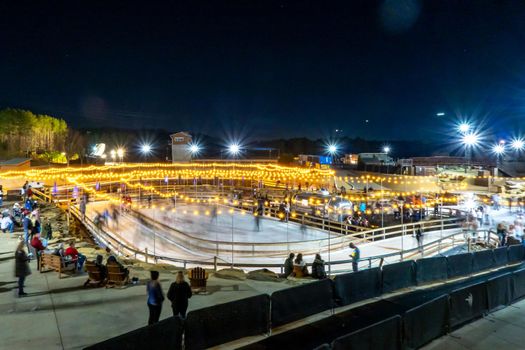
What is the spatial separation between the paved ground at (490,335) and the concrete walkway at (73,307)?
4.44 m

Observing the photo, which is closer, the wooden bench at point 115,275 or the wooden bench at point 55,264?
the wooden bench at point 115,275

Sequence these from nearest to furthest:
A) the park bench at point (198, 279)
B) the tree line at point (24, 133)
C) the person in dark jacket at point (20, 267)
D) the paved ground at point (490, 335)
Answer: the paved ground at point (490, 335) → the person in dark jacket at point (20, 267) → the park bench at point (198, 279) → the tree line at point (24, 133)

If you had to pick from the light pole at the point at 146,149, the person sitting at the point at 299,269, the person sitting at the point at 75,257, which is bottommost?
the person sitting at the point at 299,269

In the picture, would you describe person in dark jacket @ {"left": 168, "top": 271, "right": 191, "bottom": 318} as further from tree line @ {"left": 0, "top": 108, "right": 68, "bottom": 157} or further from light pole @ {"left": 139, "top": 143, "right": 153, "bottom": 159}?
light pole @ {"left": 139, "top": 143, "right": 153, "bottom": 159}

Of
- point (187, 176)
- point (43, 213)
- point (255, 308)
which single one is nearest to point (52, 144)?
point (187, 176)

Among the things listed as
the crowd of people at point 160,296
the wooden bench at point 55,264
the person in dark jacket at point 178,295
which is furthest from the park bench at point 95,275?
the person in dark jacket at point 178,295

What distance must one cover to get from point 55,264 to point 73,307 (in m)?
2.92

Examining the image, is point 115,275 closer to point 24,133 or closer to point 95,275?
point 95,275

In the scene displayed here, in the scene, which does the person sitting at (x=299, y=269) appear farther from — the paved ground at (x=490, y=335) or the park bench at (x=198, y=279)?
the paved ground at (x=490, y=335)

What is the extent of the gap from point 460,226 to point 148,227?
63.5 feet

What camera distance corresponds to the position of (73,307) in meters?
8.18

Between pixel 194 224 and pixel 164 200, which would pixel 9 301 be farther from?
pixel 164 200

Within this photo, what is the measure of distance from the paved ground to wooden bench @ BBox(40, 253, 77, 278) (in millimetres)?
9096

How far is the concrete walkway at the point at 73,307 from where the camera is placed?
674cm
